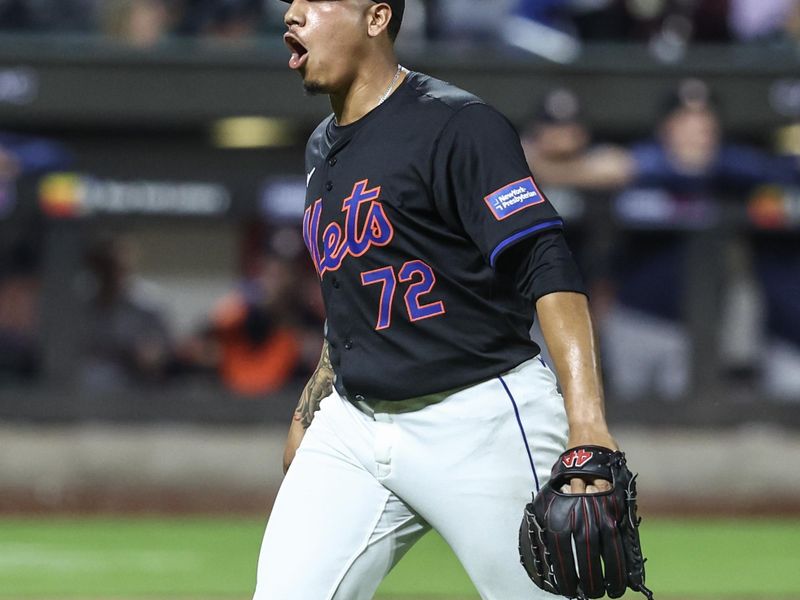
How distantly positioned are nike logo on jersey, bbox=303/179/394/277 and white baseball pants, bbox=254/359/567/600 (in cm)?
33

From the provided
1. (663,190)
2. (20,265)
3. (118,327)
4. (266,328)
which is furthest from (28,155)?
(663,190)

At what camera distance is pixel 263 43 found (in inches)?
390

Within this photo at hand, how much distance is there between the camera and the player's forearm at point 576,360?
111 inches

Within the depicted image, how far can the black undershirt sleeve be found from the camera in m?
2.94

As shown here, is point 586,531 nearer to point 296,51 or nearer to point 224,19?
point 296,51

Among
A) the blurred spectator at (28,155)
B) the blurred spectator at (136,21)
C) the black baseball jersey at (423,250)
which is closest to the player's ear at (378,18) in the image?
the black baseball jersey at (423,250)

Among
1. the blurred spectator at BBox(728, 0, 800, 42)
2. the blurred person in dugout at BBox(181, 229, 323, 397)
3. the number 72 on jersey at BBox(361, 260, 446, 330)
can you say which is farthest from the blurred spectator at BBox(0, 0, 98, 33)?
the number 72 on jersey at BBox(361, 260, 446, 330)

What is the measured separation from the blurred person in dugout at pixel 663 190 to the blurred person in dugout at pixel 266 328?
1.67 metres

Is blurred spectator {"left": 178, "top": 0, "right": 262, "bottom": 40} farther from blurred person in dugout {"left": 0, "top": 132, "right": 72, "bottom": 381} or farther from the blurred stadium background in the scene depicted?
blurred person in dugout {"left": 0, "top": 132, "right": 72, "bottom": 381}

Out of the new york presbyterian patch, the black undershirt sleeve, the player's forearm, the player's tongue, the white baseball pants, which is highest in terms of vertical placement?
the player's tongue

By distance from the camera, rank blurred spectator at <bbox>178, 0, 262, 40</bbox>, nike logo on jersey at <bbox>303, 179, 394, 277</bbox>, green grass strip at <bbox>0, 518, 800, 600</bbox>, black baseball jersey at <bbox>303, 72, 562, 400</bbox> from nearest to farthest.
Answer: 1. black baseball jersey at <bbox>303, 72, 562, 400</bbox>
2. nike logo on jersey at <bbox>303, 179, 394, 277</bbox>
3. green grass strip at <bbox>0, 518, 800, 600</bbox>
4. blurred spectator at <bbox>178, 0, 262, 40</bbox>

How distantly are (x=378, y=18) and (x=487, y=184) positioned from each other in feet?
1.69

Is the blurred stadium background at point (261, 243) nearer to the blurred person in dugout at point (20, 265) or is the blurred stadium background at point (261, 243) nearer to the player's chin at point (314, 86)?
the blurred person in dugout at point (20, 265)

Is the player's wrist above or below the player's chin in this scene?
below
